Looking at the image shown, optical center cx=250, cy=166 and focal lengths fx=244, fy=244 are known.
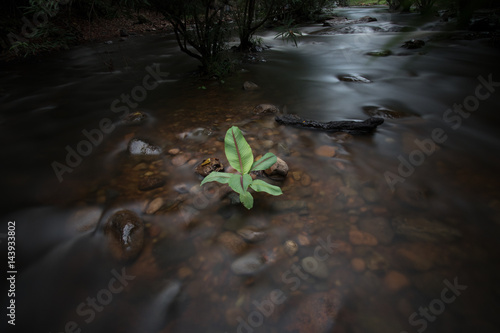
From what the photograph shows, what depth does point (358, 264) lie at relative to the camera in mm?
1378

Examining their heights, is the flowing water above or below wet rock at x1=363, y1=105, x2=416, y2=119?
below

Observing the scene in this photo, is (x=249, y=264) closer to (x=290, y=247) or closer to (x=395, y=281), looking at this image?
(x=290, y=247)

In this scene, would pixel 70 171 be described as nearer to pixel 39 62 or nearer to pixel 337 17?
pixel 39 62

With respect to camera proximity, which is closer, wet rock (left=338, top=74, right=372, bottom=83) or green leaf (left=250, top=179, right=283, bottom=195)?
green leaf (left=250, top=179, right=283, bottom=195)

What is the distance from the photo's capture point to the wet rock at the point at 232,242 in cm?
147

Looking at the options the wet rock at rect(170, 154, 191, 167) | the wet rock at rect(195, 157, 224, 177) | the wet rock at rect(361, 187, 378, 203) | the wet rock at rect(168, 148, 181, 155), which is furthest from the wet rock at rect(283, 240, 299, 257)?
the wet rock at rect(168, 148, 181, 155)

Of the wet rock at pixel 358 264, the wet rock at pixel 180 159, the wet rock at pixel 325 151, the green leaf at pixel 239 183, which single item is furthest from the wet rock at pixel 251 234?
the wet rock at pixel 325 151

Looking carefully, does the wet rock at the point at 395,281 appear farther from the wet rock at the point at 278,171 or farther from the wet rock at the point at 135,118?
the wet rock at the point at 135,118

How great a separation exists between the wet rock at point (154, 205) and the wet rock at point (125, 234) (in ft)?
0.31

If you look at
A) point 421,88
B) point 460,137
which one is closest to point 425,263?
point 460,137

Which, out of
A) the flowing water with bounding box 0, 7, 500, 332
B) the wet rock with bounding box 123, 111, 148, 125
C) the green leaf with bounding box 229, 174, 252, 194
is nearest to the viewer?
the flowing water with bounding box 0, 7, 500, 332

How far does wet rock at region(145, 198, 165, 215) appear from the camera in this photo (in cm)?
172

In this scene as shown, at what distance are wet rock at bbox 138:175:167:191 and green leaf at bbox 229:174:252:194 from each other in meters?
0.69

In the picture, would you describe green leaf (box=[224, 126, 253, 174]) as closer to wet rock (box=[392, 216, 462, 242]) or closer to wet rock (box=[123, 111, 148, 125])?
wet rock (box=[392, 216, 462, 242])
